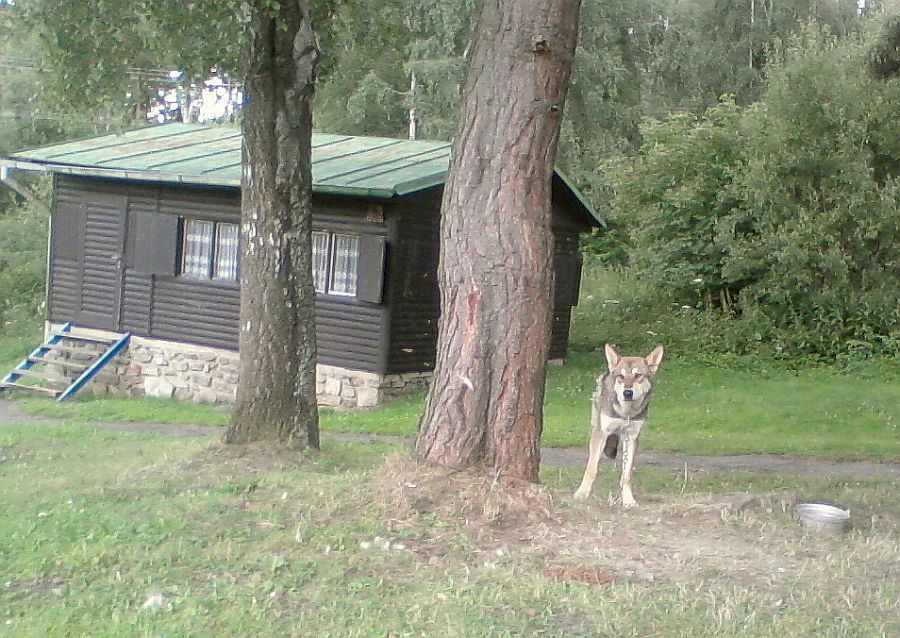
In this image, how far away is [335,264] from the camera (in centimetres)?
1833

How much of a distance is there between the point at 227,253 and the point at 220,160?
172cm

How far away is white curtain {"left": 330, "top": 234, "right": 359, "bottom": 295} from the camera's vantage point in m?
18.1

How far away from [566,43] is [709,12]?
33.0 m

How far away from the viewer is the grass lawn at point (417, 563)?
17.4ft

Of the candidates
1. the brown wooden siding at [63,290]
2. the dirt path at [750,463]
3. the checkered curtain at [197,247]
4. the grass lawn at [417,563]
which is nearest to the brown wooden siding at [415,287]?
the dirt path at [750,463]

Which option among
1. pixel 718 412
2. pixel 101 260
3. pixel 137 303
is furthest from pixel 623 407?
pixel 101 260

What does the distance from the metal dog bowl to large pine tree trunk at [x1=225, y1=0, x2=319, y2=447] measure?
490 centimetres

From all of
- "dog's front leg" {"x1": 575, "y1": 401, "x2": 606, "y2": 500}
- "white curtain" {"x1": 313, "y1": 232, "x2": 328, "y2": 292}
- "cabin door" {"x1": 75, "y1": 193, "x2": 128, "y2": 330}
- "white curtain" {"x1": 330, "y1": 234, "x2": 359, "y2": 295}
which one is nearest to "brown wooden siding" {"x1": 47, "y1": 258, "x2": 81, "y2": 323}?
"cabin door" {"x1": 75, "y1": 193, "x2": 128, "y2": 330}

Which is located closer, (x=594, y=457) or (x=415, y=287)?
(x=594, y=457)

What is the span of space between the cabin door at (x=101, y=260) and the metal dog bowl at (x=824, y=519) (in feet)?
51.2

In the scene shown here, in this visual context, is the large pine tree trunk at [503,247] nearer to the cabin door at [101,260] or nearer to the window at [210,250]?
the window at [210,250]

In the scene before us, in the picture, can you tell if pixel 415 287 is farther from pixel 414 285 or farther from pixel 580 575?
pixel 580 575

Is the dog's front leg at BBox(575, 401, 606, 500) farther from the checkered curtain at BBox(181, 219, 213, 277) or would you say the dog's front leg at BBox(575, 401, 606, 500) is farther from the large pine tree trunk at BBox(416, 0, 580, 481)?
the checkered curtain at BBox(181, 219, 213, 277)

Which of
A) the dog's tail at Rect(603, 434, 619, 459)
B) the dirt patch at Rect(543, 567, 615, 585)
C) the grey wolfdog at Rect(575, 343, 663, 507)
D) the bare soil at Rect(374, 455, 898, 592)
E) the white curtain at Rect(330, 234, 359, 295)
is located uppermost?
the white curtain at Rect(330, 234, 359, 295)
